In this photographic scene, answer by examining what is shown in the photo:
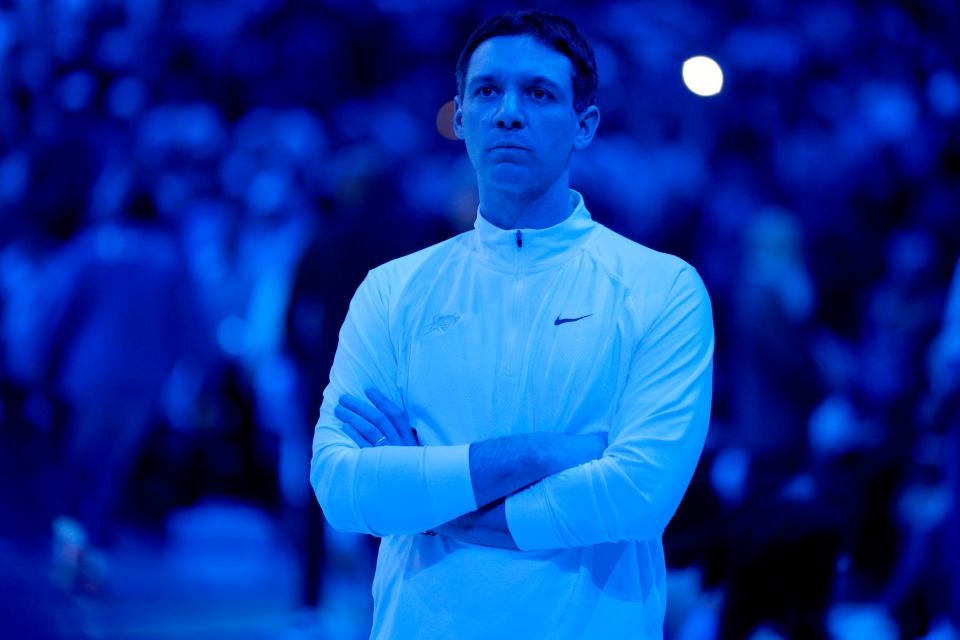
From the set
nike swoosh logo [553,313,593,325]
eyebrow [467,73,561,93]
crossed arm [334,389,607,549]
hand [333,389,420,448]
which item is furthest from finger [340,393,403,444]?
eyebrow [467,73,561,93]

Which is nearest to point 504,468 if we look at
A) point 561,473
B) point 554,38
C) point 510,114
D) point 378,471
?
point 561,473

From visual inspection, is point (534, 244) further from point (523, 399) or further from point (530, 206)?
point (523, 399)

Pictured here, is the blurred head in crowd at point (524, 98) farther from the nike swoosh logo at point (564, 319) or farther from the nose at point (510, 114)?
the nike swoosh logo at point (564, 319)

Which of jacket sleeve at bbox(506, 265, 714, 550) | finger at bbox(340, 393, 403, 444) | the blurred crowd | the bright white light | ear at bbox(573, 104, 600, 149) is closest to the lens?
jacket sleeve at bbox(506, 265, 714, 550)

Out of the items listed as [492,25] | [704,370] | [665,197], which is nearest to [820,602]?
[665,197]

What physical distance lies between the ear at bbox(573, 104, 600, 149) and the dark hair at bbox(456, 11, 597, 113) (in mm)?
→ 12

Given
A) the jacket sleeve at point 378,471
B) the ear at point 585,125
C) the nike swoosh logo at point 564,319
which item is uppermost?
the ear at point 585,125

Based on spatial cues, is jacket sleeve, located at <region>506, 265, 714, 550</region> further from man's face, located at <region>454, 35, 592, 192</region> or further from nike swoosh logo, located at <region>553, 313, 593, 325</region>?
man's face, located at <region>454, 35, 592, 192</region>

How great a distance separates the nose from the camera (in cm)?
148

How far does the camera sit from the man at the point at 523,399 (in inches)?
54.0

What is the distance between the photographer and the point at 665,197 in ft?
9.77

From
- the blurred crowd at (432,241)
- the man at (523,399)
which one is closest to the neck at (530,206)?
the man at (523,399)

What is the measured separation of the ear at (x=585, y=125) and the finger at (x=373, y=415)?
0.56m

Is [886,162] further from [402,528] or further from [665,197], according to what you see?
[402,528]
